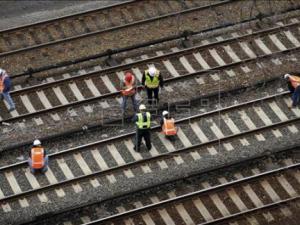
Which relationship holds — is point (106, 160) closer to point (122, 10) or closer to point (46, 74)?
point (46, 74)

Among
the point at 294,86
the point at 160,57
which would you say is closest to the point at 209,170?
the point at 294,86

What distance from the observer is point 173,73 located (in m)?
33.2

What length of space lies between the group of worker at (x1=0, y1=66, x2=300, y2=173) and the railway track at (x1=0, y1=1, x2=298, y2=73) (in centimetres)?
228

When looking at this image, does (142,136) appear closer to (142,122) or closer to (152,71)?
(142,122)

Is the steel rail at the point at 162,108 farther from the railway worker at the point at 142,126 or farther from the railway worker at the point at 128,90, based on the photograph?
the railway worker at the point at 142,126

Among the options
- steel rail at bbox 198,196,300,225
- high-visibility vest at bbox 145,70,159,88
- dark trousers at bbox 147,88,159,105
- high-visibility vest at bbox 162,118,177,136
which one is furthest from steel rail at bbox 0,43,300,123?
steel rail at bbox 198,196,300,225

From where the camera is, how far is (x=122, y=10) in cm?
3562


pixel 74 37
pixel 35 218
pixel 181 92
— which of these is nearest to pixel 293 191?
pixel 181 92

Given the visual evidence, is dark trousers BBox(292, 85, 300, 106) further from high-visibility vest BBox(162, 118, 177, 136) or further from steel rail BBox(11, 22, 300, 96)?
high-visibility vest BBox(162, 118, 177, 136)

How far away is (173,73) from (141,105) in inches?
133

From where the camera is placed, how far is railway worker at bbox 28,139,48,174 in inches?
1161

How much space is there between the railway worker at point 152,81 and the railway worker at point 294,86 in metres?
4.08

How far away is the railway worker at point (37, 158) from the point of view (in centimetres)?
2950

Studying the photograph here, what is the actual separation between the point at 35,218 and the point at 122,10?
396 inches
